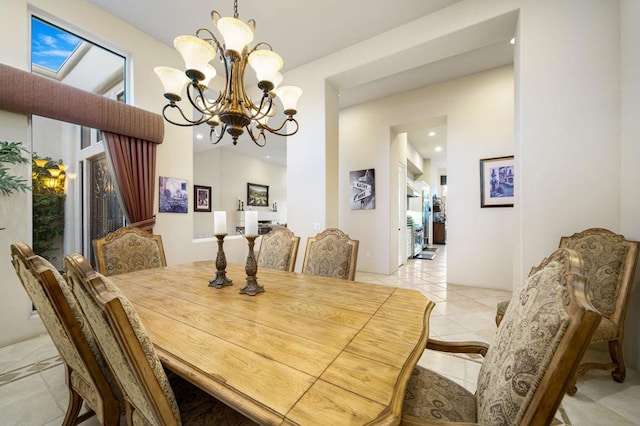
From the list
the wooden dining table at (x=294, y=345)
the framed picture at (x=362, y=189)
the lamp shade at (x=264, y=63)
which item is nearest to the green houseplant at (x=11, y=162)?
the wooden dining table at (x=294, y=345)

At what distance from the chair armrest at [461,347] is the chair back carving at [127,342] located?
1014 mm

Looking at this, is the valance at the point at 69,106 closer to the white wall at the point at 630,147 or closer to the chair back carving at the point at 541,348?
the chair back carving at the point at 541,348

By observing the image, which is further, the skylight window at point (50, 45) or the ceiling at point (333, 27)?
the ceiling at point (333, 27)

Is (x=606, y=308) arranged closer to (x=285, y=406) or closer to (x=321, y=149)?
(x=285, y=406)

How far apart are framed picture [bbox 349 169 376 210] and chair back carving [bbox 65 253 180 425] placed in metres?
4.39

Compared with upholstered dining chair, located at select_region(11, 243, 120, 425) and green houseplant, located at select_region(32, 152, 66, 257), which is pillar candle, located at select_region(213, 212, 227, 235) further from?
green houseplant, located at select_region(32, 152, 66, 257)

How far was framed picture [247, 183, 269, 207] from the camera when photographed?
8.39 m

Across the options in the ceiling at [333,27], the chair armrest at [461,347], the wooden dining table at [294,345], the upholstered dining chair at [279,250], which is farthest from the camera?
the ceiling at [333,27]

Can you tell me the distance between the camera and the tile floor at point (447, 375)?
1446mm

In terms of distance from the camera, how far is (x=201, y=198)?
23.3 feet

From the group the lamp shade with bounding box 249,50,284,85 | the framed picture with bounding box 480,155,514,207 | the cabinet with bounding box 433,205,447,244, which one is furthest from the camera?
the cabinet with bounding box 433,205,447,244

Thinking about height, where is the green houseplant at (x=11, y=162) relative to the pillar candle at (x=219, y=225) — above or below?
above

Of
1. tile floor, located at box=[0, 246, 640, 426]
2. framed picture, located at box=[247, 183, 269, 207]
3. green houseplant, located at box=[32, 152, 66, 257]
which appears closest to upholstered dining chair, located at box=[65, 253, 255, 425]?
tile floor, located at box=[0, 246, 640, 426]

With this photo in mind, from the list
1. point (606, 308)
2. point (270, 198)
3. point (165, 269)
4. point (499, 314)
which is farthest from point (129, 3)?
point (270, 198)
